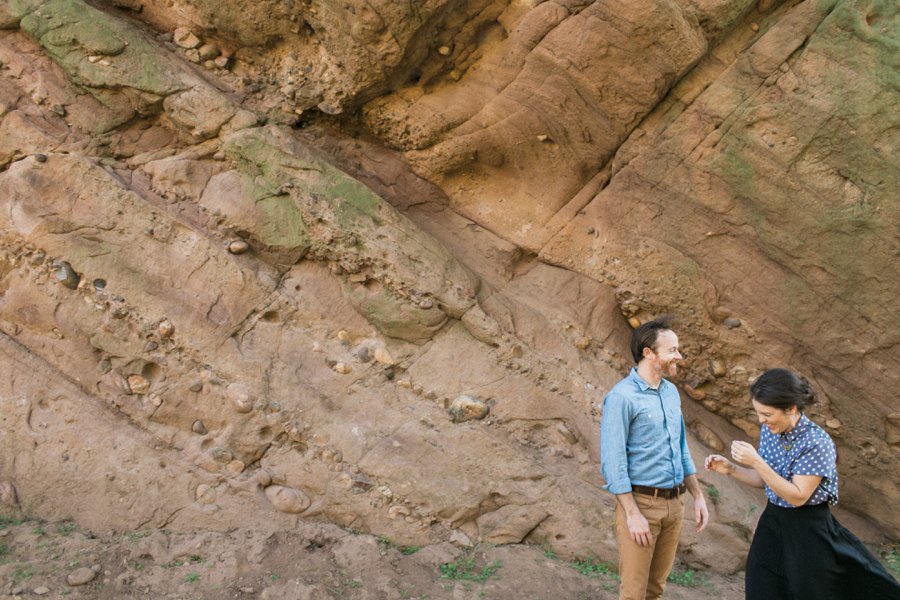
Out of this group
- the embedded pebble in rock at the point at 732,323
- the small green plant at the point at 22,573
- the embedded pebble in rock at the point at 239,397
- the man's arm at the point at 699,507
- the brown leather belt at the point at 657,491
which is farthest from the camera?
the embedded pebble in rock at the point at 732,323

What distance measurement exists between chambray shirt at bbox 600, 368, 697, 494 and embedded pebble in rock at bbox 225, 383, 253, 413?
2413mm

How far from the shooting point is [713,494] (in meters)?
4.91

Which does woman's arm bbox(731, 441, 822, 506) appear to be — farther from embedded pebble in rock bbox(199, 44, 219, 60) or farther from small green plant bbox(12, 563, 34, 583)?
embedded pebble in rock bbox(199, 44, 219, 60)

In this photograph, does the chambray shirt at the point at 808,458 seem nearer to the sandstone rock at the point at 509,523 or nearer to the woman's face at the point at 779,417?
the woman's face at the point at 779,417

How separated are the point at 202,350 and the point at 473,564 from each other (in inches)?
85.0

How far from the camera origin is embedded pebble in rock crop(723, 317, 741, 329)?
17.0 ft

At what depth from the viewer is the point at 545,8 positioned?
5.11 m

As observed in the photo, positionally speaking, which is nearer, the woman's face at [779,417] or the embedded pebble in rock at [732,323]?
the woman's face at [779,417]

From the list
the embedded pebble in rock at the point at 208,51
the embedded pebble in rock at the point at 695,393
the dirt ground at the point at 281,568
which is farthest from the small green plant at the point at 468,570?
the embedded pebble in rock at the point at 208,51

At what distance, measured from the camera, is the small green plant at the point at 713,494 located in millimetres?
4879

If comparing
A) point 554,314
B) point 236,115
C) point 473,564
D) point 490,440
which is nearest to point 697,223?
point 554,314

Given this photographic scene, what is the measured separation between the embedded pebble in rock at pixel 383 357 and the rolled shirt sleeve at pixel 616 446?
6.88 ft

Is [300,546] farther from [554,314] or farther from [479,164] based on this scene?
[479,164]

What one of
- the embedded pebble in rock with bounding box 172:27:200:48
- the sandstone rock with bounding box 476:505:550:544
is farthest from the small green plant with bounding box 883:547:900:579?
the embedded pebble in rock with bounding box 172:27:200:48
